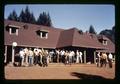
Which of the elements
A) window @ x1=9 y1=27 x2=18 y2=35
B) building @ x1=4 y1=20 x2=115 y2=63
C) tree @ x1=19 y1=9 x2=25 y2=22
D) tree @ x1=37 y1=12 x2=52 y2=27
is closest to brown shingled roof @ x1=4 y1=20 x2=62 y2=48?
building @ x1=4 y1=20 x2=115 y2=63

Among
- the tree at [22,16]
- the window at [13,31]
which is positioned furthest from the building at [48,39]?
the tree at [22,16]

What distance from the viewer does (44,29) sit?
101 feet

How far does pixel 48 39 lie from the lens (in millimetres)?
29797

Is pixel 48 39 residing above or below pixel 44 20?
below

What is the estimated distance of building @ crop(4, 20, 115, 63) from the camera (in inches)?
1021

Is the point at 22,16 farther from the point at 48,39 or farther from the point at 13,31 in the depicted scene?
the point at 13,31

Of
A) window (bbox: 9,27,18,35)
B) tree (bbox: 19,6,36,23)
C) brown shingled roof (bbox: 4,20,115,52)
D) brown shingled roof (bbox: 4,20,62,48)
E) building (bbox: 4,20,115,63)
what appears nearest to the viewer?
brown shingled roof (bbox: 4,20,62,48)

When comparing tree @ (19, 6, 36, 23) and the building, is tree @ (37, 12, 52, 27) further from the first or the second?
the building

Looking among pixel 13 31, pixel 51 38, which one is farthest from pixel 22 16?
pixel 13 31

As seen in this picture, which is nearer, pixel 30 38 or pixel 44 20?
pixel 30 38

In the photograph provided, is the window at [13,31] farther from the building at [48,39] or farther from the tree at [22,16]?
the tree at [22,16]

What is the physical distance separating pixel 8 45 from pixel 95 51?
1145 centimetres

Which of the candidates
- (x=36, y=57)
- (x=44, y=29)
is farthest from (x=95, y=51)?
(x=36, y=57)

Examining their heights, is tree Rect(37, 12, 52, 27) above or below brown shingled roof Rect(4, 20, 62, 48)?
above
